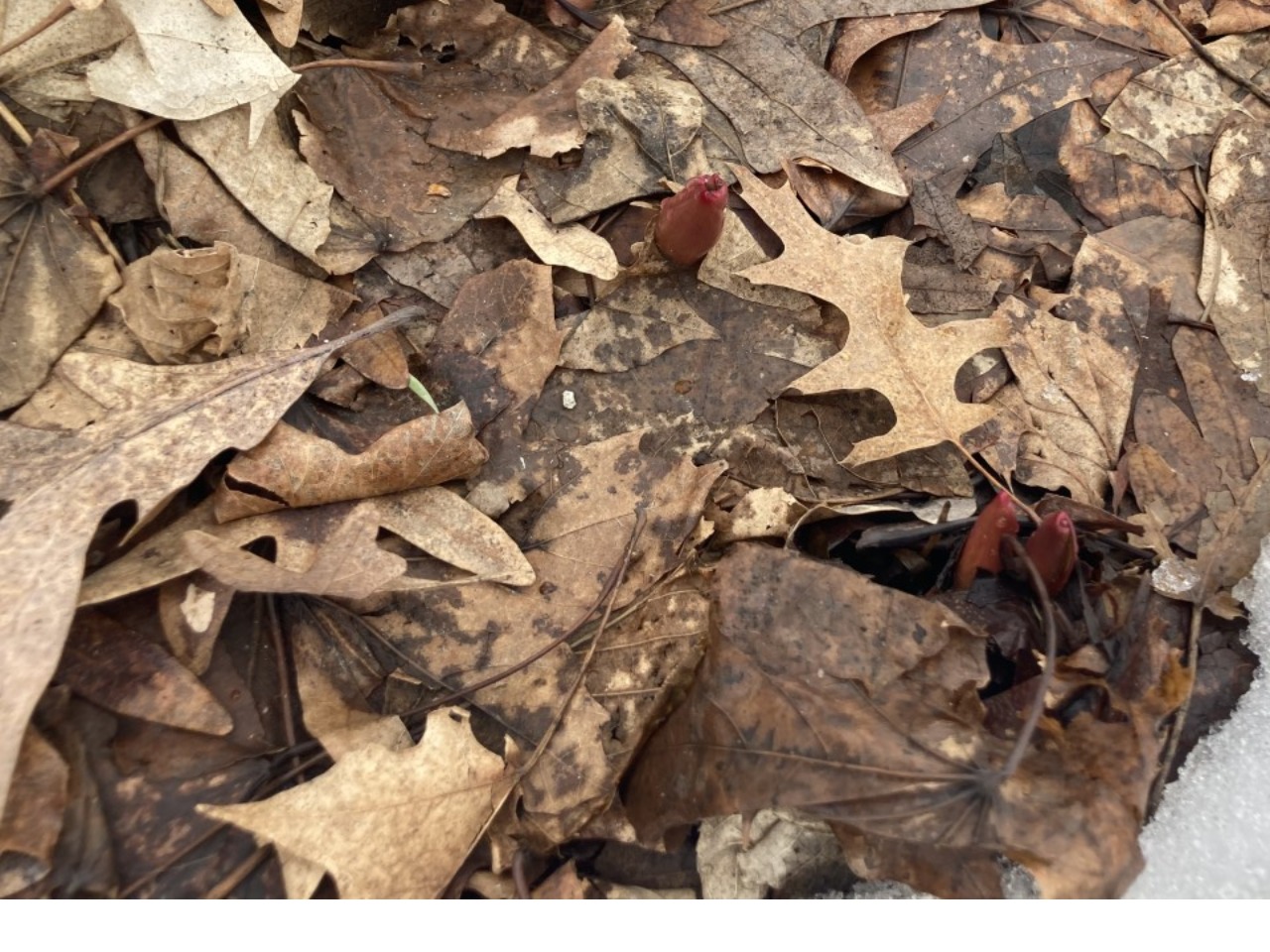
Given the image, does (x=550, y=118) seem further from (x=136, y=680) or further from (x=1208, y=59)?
(x=1208, y=59)

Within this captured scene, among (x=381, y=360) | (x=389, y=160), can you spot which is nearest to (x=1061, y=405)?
(x=381, y=360)

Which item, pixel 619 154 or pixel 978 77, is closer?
pixel 619 154

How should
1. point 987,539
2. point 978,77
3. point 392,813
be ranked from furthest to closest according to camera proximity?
1. point 978,77
2. point 987,539
3. point 392,813

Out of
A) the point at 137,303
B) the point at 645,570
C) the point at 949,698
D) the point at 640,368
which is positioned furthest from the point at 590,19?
the point at 949,698

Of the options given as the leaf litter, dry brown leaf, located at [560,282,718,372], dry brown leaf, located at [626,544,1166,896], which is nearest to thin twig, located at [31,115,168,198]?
the leaf litter

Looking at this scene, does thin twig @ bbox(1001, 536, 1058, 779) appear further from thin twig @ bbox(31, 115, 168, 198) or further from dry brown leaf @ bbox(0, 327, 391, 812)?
thin twig @ bbox(31, 115, 168, 198)

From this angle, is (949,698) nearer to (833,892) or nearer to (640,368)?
(833,892)
